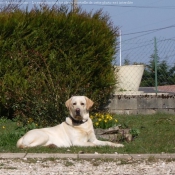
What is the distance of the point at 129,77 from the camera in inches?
647

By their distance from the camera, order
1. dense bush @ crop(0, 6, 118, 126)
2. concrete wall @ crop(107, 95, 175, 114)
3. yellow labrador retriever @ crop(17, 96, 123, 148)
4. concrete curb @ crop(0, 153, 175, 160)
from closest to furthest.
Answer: concrete curb @ crop(0, 153, 175, 160), yellow labrador retriever @ crop(17, 96, 123, 148), dense bush @ crop(0, 6, 118, 126), concrete wall @ crop(107, 95, 175, 114)

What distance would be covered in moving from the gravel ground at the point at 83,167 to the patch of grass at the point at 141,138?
0.74 metres

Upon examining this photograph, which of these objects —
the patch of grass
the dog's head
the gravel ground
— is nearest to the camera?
the gravel ground

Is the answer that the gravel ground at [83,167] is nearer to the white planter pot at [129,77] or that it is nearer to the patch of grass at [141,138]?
the patch of grass at [141,138]

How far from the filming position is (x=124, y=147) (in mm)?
9828

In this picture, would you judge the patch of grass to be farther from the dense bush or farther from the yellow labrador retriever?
the dense bush

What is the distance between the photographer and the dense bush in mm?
14164

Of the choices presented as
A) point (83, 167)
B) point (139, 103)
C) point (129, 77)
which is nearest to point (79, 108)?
point (83, 167)

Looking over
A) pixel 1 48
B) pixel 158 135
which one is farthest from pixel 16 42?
pixel 158 135

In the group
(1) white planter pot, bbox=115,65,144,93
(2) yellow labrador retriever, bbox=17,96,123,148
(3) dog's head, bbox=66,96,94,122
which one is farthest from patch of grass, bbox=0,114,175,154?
(1) white planter pot, bbox=115,65,144,93

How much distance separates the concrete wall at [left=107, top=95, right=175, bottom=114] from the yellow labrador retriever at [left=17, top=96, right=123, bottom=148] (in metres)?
5.11

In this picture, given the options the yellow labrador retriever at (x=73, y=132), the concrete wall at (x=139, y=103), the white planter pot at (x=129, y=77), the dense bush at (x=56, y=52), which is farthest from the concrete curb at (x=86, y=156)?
the white planter pot at (x=129, y=77)

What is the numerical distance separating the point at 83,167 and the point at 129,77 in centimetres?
845

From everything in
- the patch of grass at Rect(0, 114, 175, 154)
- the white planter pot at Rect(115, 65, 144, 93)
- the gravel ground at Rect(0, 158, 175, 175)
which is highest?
the white planter pot at Rect(115, 65, 144, 93)
